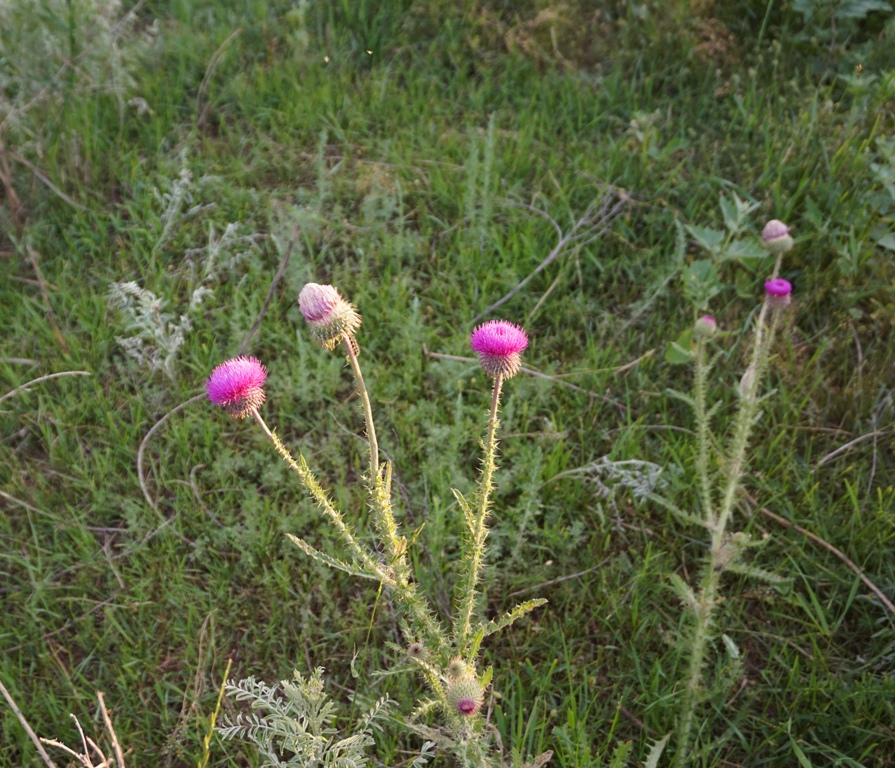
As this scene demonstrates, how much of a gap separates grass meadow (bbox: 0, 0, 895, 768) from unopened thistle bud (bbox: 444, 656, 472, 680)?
0.69ft

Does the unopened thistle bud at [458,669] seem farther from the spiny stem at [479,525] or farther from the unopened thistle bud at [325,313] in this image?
the unopened thistle bud at [325,313]

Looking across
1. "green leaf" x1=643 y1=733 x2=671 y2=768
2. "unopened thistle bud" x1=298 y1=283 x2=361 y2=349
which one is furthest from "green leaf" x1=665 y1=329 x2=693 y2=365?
"unopened thistle bud" x1=298 y1=283 x2=361 y2=349

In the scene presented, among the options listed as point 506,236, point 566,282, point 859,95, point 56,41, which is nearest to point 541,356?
point 566,282

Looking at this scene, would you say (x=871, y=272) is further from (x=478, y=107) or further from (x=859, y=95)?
(x=478, y=107)

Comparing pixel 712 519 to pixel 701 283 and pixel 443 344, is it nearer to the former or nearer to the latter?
pixel 701 283

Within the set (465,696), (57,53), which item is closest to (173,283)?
(57,53)

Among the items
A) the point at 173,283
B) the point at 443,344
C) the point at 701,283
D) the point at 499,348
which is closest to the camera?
the point at 499,348

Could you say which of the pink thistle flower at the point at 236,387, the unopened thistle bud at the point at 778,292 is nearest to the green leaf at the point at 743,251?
the unopened thistle bud at the point at 778,292

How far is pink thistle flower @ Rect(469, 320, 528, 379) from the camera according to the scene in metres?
1.68

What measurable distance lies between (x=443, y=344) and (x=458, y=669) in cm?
133

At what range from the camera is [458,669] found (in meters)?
1.65

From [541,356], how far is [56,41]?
2.44m

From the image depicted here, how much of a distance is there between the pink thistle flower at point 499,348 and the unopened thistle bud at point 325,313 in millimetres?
276

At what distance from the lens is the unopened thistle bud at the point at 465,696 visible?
1.56 metres
